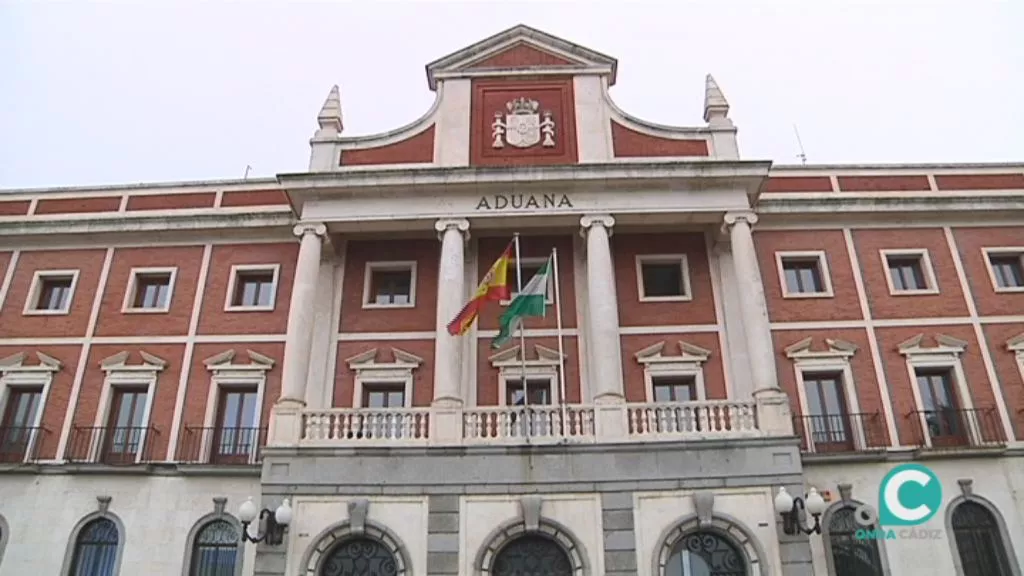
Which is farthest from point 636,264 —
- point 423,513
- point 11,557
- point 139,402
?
point 11,557

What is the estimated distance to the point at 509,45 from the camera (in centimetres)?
2370

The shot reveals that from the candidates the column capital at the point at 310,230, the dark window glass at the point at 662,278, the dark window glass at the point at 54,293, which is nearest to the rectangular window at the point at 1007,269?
the dark window glass at the point at 662,278

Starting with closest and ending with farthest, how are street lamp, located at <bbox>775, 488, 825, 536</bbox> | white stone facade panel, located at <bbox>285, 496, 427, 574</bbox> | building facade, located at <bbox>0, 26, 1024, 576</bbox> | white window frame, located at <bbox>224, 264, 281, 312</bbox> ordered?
1. street lamp, located at <bbox>775, 488, 825, 536</bbox>
2. white stone facade panel, located at <bbox>285, 496, 427, 574</bbox>
3. building facade, located at <bbox>0, 26, 1024, 576</bbox>
4. white window frame, located at <bbox>224, 264, 281, 312</bbox>

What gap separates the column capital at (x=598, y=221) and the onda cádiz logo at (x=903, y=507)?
9.38 m

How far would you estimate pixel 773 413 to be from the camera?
59.3 ft

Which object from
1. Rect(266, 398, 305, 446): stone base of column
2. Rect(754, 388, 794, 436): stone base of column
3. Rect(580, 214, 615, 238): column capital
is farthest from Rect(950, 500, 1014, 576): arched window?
Rect(266, 398, 305, 446): stone base of column

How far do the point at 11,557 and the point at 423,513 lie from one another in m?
10.9

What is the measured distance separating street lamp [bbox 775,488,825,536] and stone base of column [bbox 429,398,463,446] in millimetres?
7256

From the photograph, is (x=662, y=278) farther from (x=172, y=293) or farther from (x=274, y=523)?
(x=172, y=293)

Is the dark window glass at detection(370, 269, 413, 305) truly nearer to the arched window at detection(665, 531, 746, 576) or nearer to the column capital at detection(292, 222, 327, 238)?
the column capital at detection(292, 222, 327, 238)

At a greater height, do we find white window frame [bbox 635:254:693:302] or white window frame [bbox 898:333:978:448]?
white window frame [bbox 635:254:693:302]

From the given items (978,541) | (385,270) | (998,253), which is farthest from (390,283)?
(998,253)

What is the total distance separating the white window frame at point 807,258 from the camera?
21844 millimetres

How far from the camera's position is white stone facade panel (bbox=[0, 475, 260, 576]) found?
19.1m
